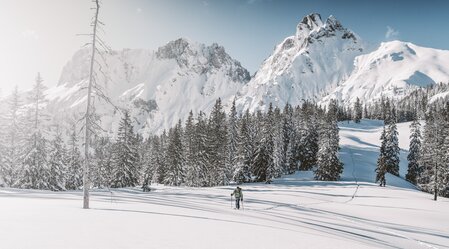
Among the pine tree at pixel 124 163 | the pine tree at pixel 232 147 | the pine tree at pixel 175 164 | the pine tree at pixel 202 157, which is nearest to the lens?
the pine tree at pixel 124 163

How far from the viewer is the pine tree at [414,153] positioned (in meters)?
83.6


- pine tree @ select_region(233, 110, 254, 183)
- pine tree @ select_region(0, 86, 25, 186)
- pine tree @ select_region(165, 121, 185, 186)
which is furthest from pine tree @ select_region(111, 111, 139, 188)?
pine tree @ select_region(233, 110, 254, 183)

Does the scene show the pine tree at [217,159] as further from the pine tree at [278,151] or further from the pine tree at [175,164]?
the pine tree at [278,151]

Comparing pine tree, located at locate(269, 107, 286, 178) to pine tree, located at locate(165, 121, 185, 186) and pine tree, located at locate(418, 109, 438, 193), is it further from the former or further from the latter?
pine tree, located at locate(418, 109, 438, 193)

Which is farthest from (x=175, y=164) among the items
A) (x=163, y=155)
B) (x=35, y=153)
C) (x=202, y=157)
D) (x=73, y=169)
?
(x=35, y=153)

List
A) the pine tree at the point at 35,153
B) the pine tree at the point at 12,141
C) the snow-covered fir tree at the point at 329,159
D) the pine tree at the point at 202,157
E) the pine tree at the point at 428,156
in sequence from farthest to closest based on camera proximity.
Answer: the snow-covered fir tree at the point at 329,159 < the pine tree at the point at 202,157 < the pine tree at the point at 428,156 < the pine tree at the point at 12,141 < the pine tree at the point at 35,153

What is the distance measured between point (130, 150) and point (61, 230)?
5157cm

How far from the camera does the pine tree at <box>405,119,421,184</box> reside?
274 ft

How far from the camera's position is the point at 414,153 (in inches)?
3310

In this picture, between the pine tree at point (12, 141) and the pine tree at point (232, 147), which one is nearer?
the pine tree at point (12, 141)

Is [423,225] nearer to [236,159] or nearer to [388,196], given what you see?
[388,196]

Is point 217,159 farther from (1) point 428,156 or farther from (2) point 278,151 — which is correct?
(1) point 428,156

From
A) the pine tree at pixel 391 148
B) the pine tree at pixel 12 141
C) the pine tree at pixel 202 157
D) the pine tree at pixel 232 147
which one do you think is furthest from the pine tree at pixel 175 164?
the pine tree at pixel 391 148

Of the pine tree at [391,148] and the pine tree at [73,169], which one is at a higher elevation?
the pine tree at [391,148]
